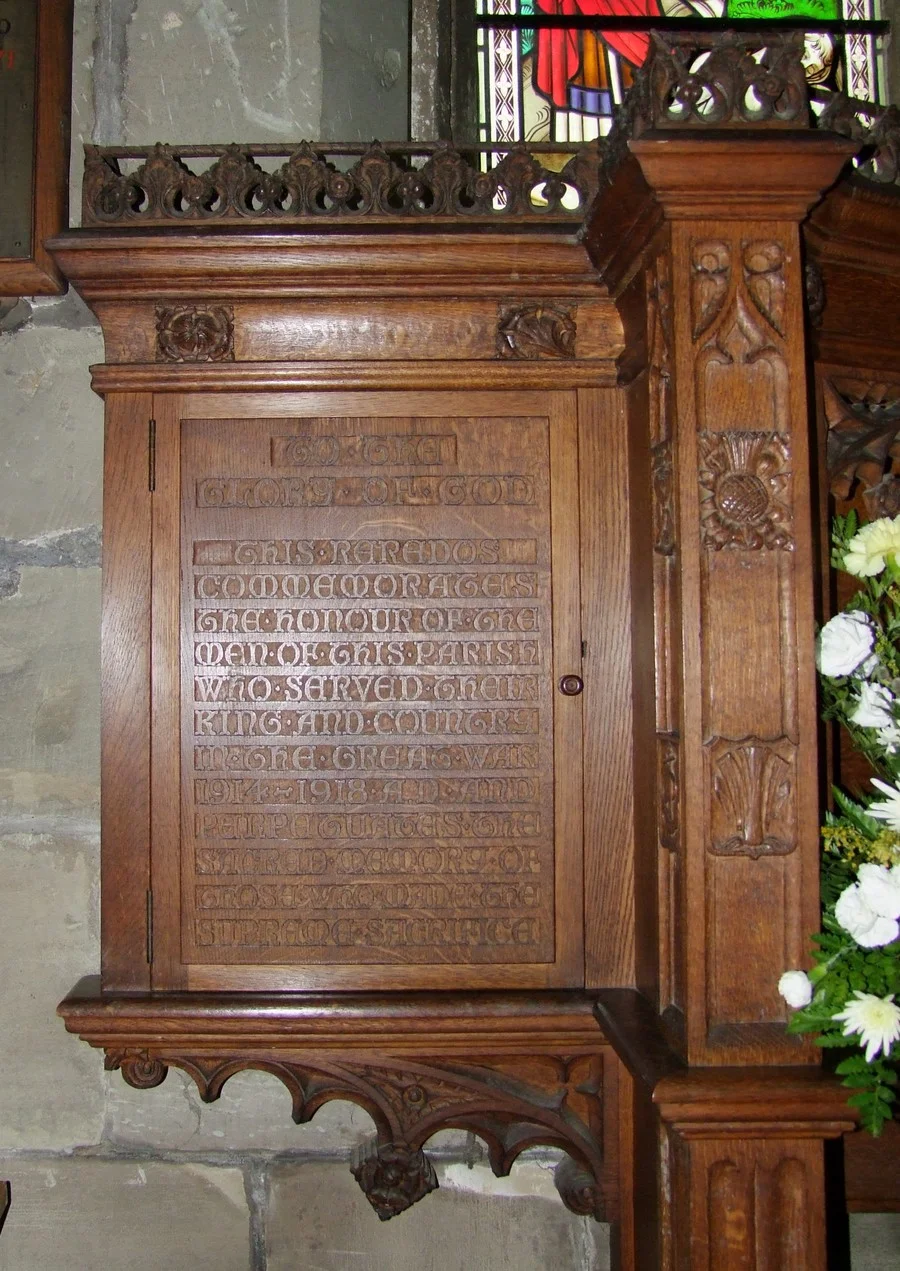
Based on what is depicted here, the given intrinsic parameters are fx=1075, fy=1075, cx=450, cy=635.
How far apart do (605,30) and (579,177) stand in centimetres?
88

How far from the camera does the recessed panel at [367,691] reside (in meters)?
1.75

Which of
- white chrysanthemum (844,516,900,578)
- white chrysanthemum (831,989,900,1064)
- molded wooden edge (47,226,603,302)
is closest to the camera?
white chrysanthemum (831,989,900,1064)

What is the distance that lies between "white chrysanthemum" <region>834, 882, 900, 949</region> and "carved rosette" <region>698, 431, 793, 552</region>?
46 centimetres

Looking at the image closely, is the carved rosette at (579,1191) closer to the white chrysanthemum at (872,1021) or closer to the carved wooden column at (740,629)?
the carved wooden column at (740,629)

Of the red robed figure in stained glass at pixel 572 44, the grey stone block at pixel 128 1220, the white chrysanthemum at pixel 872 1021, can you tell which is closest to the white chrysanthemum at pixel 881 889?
the white chrysanthemum at pixel 872 1021

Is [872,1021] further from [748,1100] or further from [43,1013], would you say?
[43,1013]

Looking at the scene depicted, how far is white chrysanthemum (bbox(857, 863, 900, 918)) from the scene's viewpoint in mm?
1305

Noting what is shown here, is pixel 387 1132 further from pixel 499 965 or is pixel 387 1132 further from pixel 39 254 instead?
pixel 39 254

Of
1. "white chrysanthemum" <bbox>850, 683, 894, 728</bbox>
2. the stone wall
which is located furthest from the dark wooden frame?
"white chrysanthemum" <bbox>850, 683, 894, 728</bbox>

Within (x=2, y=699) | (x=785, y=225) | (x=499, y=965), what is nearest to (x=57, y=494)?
(x=2, y=699)

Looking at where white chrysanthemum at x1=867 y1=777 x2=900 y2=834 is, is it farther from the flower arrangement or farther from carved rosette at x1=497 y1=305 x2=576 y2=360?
carved rosette at x1=497 y1=305 x2=576 y2=360

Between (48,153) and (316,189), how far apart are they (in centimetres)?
59

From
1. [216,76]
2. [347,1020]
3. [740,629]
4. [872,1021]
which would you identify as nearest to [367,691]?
[347,1020]

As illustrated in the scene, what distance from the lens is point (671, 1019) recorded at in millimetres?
1499
